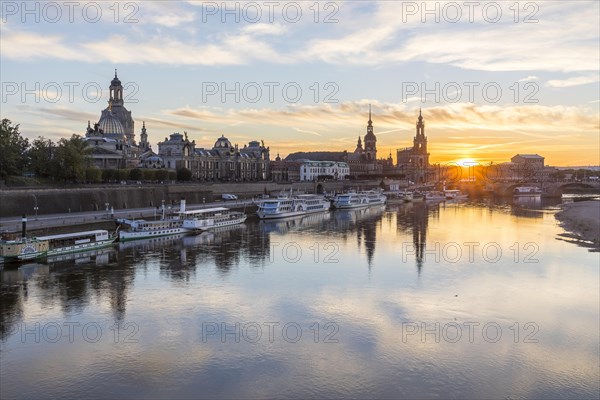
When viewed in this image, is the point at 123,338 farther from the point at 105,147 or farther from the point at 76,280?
the point at 105,147

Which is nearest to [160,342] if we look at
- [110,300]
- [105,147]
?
[110,300]

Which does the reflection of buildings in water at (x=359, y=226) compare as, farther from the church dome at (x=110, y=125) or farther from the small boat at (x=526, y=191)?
the small boat at (x=526, y=191)

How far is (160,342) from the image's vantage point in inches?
832

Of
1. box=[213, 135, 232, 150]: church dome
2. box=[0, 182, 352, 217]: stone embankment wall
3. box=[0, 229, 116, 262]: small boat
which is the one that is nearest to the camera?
box=[0, 229, 116, 262]: small boat

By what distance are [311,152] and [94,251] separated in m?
154

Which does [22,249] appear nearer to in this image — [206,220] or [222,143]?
[206,220]

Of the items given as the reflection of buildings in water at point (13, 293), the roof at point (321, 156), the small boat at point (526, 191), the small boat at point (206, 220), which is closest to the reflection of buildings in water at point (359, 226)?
the small boat at point (206, 220)

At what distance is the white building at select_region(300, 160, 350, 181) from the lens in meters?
153

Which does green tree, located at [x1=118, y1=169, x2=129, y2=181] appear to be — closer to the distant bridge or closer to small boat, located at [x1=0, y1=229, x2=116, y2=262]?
small boat, located at [x1=0, y1=229, x2=116, y2=262]

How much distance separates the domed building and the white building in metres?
43.8

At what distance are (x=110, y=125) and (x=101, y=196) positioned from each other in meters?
54.7

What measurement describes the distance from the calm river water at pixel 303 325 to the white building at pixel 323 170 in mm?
111259

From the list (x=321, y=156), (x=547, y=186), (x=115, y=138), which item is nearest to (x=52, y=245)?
(x=115, y=138)

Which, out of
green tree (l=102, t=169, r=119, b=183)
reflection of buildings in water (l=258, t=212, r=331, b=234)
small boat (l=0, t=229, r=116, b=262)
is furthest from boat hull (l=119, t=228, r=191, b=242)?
green tree (l=102, t=169, r=119, b=183)
